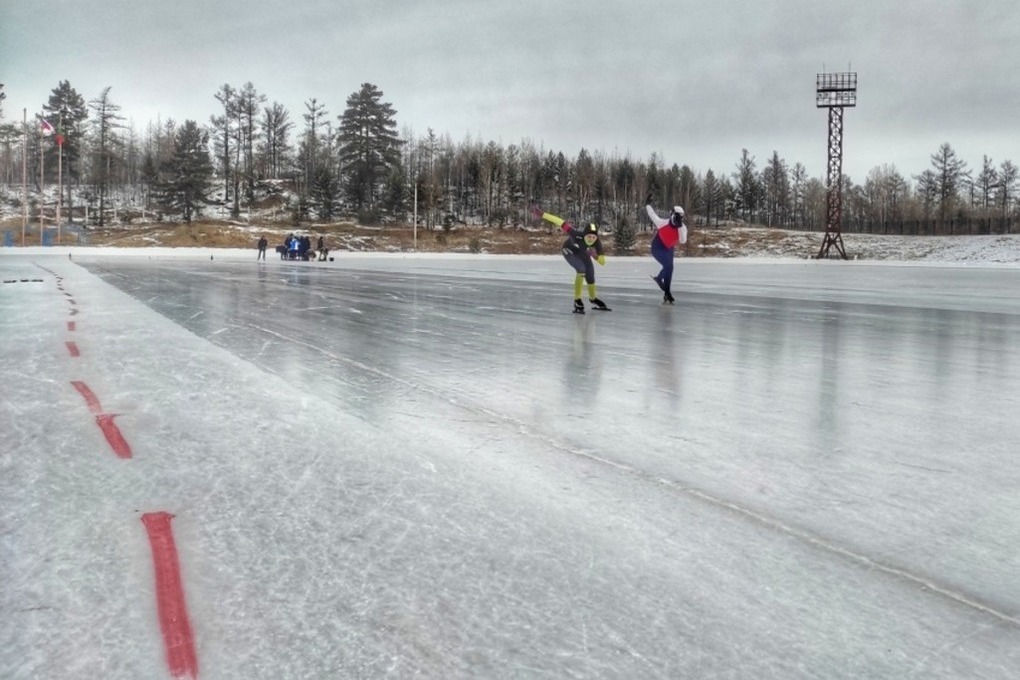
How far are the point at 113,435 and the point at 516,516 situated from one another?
2731mm

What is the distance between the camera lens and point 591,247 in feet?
45.5

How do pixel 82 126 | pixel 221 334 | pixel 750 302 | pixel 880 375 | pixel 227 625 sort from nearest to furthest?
pixel 227 625
pixel 880 375
pixel 221 334
pixel 750 302
pixel 82 126

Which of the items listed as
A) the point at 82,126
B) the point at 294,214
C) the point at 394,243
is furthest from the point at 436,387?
the point at 82,126

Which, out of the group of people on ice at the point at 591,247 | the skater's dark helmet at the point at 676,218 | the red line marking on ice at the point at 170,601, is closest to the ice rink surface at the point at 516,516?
the red line marking on ice at the point at 170,601

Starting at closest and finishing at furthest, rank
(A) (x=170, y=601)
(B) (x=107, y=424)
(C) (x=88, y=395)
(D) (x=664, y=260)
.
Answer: (A) (x=170, y=601) < (B) (x=107, y=424) < (C) (x=88, y=395) < (D) (x=664, y=260)

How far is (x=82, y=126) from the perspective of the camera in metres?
114

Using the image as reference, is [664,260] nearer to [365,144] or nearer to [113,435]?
[113,435]

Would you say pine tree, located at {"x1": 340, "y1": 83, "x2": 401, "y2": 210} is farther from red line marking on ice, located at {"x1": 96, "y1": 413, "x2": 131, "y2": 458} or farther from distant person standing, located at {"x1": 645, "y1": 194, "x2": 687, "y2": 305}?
red line marking on ice, located at {"x1": 96, "y1": 413, "x2": 131, "y2": 458}

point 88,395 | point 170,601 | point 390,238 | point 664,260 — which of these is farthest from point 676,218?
point 390,238

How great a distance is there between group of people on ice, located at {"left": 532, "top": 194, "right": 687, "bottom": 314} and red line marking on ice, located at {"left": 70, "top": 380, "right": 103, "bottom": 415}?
286 inches

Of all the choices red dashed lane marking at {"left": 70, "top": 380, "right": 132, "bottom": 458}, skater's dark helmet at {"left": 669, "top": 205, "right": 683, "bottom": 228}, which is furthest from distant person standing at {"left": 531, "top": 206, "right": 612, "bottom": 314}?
red dashed lane marking at {"left": 70, "top": 380, "right": 132, "bottom": 458}

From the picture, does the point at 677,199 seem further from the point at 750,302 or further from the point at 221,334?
the point at 221,334

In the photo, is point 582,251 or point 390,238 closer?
point 582,251

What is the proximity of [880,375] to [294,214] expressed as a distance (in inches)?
3803
